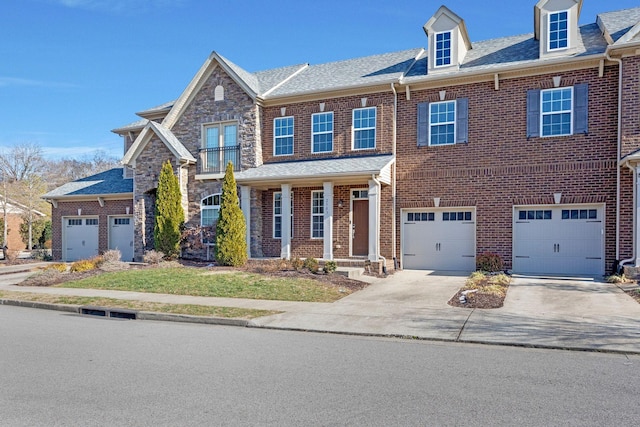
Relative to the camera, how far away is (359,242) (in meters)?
18.1

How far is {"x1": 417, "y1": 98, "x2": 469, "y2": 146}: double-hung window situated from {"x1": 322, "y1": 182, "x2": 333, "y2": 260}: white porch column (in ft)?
12.3

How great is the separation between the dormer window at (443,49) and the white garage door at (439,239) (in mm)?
5406

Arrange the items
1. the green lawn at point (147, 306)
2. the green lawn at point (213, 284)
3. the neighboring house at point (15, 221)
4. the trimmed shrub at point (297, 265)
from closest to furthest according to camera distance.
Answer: the green lawn at point (147, 306)
the green lawn at point (213, 284)
the trimmed shrub at point (297, 265)
the neighboring house at point (15, 221)

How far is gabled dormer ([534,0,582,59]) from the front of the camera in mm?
15430

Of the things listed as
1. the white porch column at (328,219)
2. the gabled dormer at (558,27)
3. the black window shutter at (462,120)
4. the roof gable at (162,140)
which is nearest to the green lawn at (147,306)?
the white porch column at (328,219)

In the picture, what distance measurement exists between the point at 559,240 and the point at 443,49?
788cm

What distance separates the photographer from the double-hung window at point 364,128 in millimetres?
18094

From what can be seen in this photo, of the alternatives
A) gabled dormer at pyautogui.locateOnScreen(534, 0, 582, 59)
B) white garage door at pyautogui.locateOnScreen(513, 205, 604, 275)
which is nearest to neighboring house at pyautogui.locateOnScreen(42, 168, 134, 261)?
white garage door at pyautogui.locateOnScreen(513, 205, 604, 275)

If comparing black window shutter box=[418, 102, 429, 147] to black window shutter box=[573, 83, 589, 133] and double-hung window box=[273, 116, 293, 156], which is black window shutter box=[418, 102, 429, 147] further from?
double-hung window box=[273, 116, 293, 156]

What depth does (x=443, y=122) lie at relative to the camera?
17.1 m

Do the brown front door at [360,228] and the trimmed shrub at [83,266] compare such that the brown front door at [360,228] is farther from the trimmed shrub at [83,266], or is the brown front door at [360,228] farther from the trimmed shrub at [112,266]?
the trimmed shrub at [83,266]

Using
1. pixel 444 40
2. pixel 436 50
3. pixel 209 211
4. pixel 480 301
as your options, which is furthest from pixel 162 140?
pixel 480 301

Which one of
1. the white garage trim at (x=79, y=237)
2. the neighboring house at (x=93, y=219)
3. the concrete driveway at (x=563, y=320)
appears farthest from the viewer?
the white garage trim at (x=79, y=237)

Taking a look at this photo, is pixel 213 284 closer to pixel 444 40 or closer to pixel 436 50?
pixel 436 50
